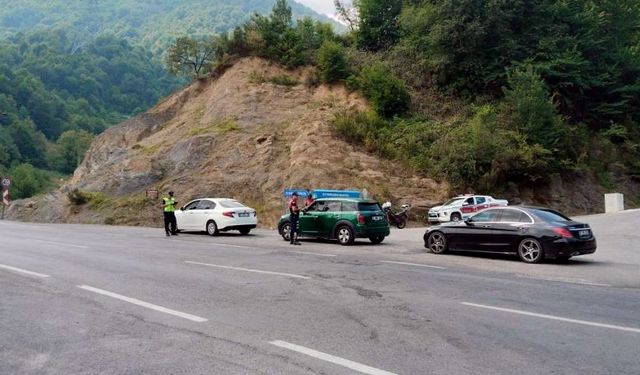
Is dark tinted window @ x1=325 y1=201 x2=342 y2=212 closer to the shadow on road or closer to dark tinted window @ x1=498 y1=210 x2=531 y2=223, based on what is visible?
the shadow on road

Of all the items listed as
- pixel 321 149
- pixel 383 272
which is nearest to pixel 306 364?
pixel 383 272

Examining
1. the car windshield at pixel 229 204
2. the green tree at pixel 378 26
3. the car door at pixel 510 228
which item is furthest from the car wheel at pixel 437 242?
the green tree at pixel 378 26

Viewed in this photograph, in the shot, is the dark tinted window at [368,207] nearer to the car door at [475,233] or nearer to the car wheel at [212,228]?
the car door at [475,233]

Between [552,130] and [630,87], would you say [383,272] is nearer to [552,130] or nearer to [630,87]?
[552,130]

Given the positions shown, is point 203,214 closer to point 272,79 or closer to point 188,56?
point 272,79

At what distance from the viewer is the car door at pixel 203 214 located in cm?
2284

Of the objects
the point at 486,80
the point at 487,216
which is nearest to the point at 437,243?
the point at 487,216

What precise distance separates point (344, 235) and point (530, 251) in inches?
255

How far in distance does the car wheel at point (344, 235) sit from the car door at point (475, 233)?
3782mm

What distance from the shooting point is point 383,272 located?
1202 cm

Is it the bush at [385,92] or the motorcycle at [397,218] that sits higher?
the bush at [385,92]

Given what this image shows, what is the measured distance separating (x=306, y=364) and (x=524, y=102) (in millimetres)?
32615

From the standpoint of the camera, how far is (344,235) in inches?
742

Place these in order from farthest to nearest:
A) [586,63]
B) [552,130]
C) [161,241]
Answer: [586,63]
[552,130]
[161,241]
